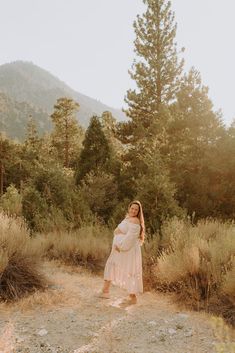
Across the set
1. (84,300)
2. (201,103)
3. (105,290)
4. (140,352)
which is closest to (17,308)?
(84,300)

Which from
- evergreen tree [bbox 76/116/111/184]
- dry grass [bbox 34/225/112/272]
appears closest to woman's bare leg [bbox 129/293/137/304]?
dry grass [bbox 34/225/112/272]

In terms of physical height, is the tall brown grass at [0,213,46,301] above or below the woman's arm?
below

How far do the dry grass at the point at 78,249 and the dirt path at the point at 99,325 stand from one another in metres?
1.69

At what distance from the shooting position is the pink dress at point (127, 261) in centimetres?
655

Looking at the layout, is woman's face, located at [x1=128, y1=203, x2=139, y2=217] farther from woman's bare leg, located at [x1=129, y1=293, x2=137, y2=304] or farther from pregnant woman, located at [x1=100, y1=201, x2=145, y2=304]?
woman's bare leg, located at [x1=129, y1=293, x2=137, y2=304]

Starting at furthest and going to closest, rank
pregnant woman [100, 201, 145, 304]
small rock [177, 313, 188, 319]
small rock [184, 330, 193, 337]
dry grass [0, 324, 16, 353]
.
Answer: pregnant woman [100, 201, 145, 304] → small rock [177, 313, 188, 319] → small rock [184, 330, 193, 337] → dry grass [0, 324, 16, 353]

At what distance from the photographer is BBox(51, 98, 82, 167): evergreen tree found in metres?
37.0

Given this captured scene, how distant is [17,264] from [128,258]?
6.19ft

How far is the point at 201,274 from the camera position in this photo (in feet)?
21.6

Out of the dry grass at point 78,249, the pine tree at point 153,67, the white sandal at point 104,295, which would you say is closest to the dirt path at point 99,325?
the white sandal at point 104,295

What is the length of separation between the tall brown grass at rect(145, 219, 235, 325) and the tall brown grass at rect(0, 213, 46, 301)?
7.20 feet

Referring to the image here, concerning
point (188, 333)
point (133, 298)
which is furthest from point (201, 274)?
point (188, 333)

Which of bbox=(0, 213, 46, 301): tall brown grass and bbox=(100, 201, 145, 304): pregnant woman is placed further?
bbox=(100, 201, 145, 304): pregnant woman

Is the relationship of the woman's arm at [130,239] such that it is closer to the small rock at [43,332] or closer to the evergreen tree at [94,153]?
the small rock at [43,332]
